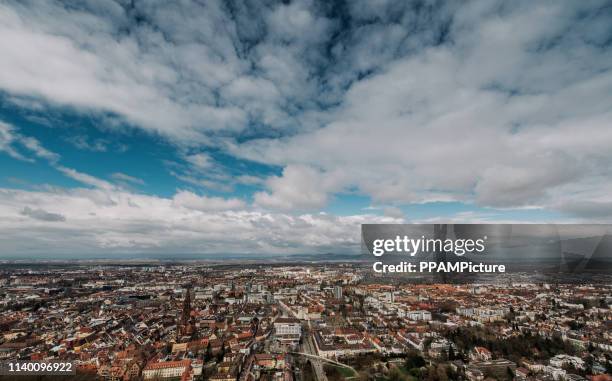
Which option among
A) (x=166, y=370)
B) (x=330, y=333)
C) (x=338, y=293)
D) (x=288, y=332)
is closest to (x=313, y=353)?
Result: (x=330, y=333)

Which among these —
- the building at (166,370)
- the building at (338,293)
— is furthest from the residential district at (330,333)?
the building at (338,293)

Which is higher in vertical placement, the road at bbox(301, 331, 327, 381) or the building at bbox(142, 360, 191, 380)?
the building at bbox(142, 360, 191, 380)

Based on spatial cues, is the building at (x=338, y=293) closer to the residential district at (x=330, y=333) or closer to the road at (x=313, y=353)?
the residential district at (x=330, y=333)

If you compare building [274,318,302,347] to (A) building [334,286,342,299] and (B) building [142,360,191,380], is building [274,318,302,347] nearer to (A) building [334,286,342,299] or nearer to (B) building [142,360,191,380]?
(B) building [142,360,191,380]

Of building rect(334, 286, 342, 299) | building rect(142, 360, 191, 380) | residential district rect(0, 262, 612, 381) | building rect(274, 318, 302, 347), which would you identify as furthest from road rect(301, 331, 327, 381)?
building rect(334, 286, 342, 299)

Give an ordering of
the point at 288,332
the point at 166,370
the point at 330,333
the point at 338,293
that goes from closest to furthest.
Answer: the point at 166,370 → the point at 330,333 → the point at 288,332 → the point at 338,293

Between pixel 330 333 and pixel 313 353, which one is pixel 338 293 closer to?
pixel 330 333

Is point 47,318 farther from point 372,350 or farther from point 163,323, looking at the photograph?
point 372,350

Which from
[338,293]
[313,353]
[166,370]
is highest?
[166,370]
